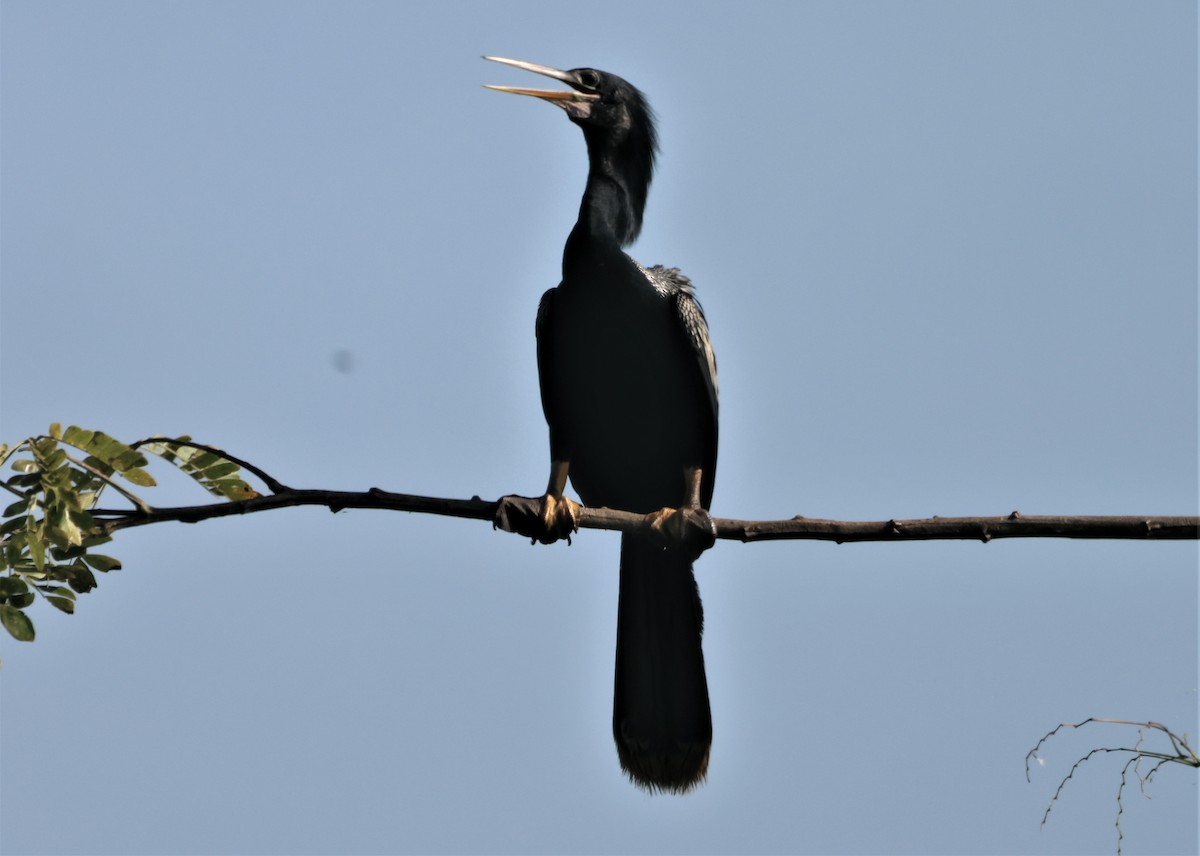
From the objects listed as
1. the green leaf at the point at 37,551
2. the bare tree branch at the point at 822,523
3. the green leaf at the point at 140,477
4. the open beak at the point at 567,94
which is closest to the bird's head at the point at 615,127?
the open beak at the point at 567,94

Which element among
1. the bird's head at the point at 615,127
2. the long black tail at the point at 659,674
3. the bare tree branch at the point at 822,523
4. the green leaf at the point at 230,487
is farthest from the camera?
the bird's head at the point at 615,127

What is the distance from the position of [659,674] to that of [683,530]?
2.89ft

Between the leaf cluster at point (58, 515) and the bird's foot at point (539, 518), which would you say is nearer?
the leaf cluster at point (58, 515)

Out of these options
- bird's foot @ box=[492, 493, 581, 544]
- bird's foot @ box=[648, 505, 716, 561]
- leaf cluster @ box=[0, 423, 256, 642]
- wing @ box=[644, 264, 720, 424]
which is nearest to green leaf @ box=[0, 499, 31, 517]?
leaf cluster @ box=[0, 423, 256, 642]

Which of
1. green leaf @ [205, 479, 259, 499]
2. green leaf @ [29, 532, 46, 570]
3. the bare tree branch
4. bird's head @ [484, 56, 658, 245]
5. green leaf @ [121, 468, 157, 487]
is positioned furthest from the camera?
bird's head @ [484, 56, 658, 245]

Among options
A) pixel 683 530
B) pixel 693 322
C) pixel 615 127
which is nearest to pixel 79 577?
pixel 683 530

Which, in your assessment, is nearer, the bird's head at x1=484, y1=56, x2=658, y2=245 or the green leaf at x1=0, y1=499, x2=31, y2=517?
the green leaf at x1=0, y1=499, x2=31, y2=517

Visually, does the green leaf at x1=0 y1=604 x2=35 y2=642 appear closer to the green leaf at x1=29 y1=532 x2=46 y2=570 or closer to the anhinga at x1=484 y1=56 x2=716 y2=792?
the green leaf at x1=29 y1=532 x2=46 y2=570

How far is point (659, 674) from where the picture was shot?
5512mm

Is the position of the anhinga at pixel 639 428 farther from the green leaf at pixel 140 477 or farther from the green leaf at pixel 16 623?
the green leaf at pixel 16 623

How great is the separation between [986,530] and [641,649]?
2557mm

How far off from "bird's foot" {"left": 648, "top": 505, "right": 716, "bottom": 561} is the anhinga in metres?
0.15

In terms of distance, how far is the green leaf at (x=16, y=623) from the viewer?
11.2 ft

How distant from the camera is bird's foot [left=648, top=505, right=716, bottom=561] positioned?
191 inches
